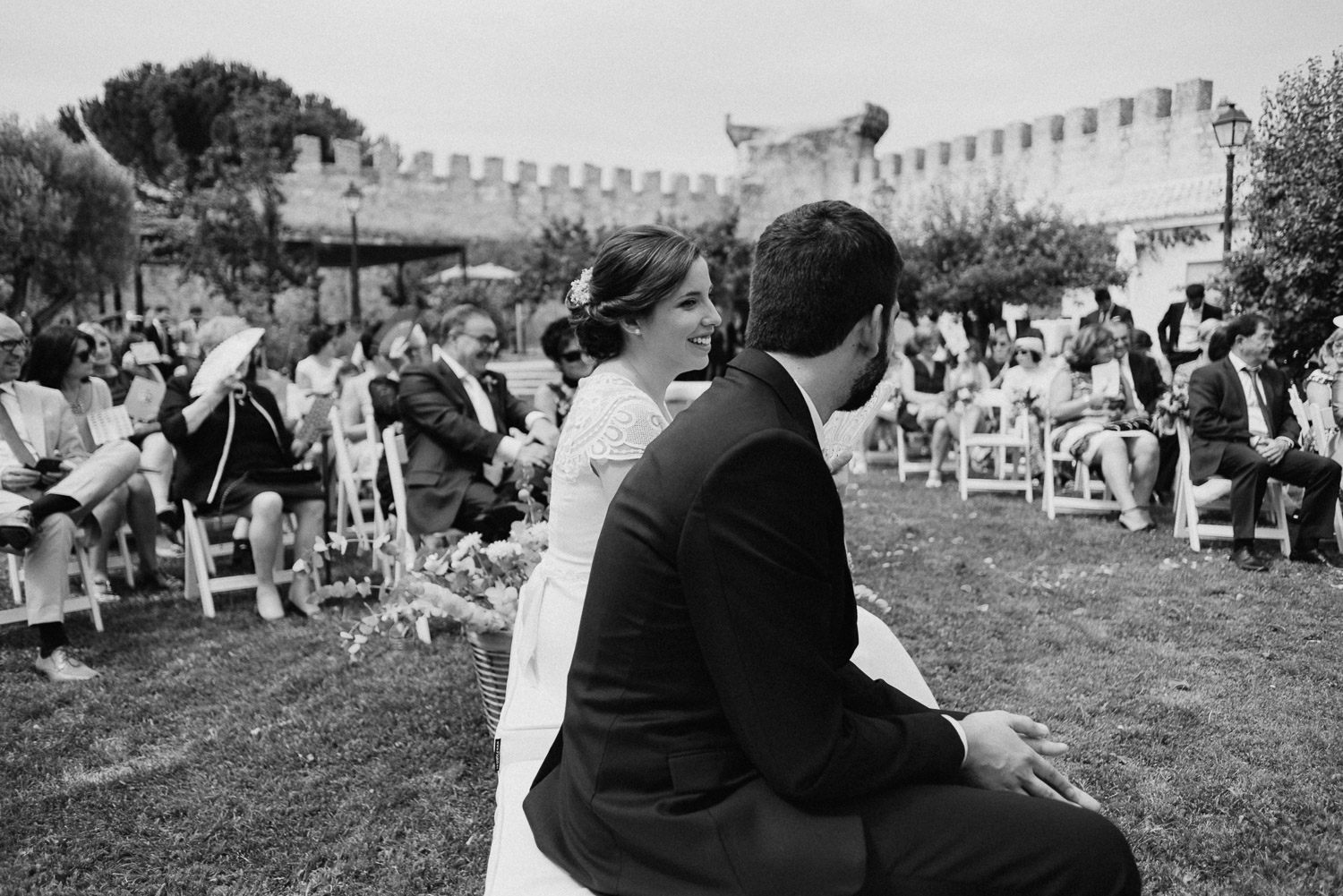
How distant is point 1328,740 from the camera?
3.58m

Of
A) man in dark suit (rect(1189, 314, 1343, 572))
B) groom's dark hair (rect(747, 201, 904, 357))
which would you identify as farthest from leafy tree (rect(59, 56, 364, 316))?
groom's dark hair (rect(747, 201, 904, 357))

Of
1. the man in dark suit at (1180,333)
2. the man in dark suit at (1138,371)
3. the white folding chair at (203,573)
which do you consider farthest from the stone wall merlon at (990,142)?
the white folding chair at (203,573)

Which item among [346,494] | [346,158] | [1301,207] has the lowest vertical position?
[346,494]

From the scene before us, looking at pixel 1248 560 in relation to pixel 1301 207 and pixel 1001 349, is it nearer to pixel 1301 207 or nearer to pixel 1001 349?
pixel 1301 207

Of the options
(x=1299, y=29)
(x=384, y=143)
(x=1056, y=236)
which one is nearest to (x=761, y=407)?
(x=1299, y=29)

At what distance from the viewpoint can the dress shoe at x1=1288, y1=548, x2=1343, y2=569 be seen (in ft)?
20.2

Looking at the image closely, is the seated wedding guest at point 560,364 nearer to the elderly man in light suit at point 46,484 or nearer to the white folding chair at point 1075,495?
the elderly man in light suit at point 46,484

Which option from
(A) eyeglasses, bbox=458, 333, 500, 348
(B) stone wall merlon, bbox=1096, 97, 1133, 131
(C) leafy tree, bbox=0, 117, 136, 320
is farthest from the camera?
(B) stone wall merlon, bbox=1096, 97, 1133, 131

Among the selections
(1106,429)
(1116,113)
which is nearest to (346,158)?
(1116,113)

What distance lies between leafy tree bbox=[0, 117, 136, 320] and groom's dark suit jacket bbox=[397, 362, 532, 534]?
15.4 metres

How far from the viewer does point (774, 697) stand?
1458 millimetres

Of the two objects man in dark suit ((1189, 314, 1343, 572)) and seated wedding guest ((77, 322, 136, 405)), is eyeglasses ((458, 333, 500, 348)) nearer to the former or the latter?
seated wedding guest ((77, 322, 136, 405))

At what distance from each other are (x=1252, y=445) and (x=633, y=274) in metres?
5.26

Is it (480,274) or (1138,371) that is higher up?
(480,274)
